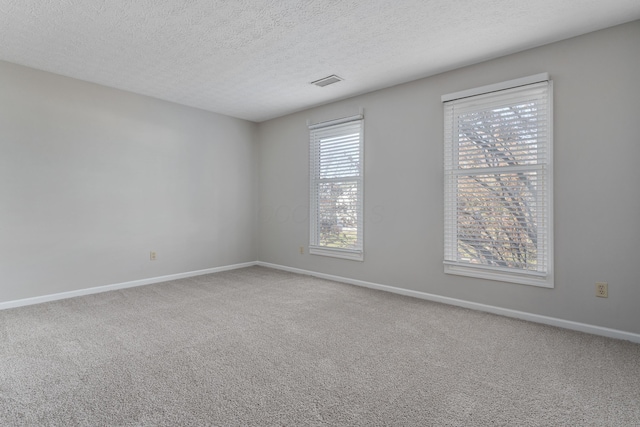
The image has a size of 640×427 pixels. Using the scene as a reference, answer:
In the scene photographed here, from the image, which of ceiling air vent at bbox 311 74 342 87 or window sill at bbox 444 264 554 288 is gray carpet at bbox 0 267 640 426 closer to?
window sill at bbox 444 264 554 288

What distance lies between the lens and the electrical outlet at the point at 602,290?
8.39ft

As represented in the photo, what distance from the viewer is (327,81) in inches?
145

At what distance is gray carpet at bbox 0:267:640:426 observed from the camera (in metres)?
1.59

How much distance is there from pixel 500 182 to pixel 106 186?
4244 mm

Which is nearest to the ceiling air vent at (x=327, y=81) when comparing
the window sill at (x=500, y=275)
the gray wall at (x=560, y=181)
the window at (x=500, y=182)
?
the gray wall at (x=560, y=181)

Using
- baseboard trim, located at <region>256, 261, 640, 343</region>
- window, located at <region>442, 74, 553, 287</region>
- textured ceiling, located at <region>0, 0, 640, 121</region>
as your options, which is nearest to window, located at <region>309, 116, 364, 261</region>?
baseboard trim, located at <region>256, 261, 640, 343</region>

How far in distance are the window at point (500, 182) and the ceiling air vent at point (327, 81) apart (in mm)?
1183

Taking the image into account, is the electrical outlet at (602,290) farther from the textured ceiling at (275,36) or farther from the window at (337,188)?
the window at (337,188)

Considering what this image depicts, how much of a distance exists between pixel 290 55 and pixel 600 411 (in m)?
3.26

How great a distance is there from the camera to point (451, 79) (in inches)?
133

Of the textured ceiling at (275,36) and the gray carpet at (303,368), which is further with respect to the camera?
the textured ceiling at (275,36)

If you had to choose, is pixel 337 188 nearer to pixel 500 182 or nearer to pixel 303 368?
pixel 500 182

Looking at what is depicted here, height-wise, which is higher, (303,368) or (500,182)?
(500,182)

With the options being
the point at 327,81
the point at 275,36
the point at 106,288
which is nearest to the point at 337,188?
the point at 327,81
